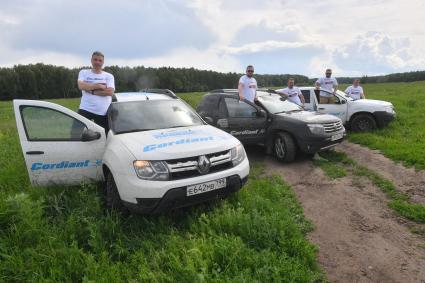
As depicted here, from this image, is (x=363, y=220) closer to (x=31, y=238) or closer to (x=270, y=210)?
(x=270, y=210)

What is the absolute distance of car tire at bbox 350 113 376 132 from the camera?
9.71 metres

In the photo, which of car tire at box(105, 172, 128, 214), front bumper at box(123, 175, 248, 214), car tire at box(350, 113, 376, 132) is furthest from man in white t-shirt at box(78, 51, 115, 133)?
car tire at box(350, 113, 376, 132)

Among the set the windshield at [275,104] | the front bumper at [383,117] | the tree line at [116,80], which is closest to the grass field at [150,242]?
the windshield at [275,104]

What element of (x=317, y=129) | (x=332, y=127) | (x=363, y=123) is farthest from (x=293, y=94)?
(x=317, y=129)

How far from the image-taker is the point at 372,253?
3.51 meters

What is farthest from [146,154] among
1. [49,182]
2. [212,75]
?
[212,75]

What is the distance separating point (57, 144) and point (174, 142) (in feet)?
5.62

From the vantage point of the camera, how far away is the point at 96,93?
5.27 m

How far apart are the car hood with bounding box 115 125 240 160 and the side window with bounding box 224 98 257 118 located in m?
2.96

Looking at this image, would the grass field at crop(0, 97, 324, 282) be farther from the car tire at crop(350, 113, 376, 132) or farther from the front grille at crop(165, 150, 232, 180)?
the car tire at crop(350, 113, 376, 132)

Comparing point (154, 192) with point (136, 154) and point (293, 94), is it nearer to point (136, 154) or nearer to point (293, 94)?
point (136, 154)

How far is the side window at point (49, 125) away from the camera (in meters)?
4.42

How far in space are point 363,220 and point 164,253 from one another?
2660mm

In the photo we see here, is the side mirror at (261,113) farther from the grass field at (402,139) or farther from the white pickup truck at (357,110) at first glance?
the white pickup truck at (357,110)
